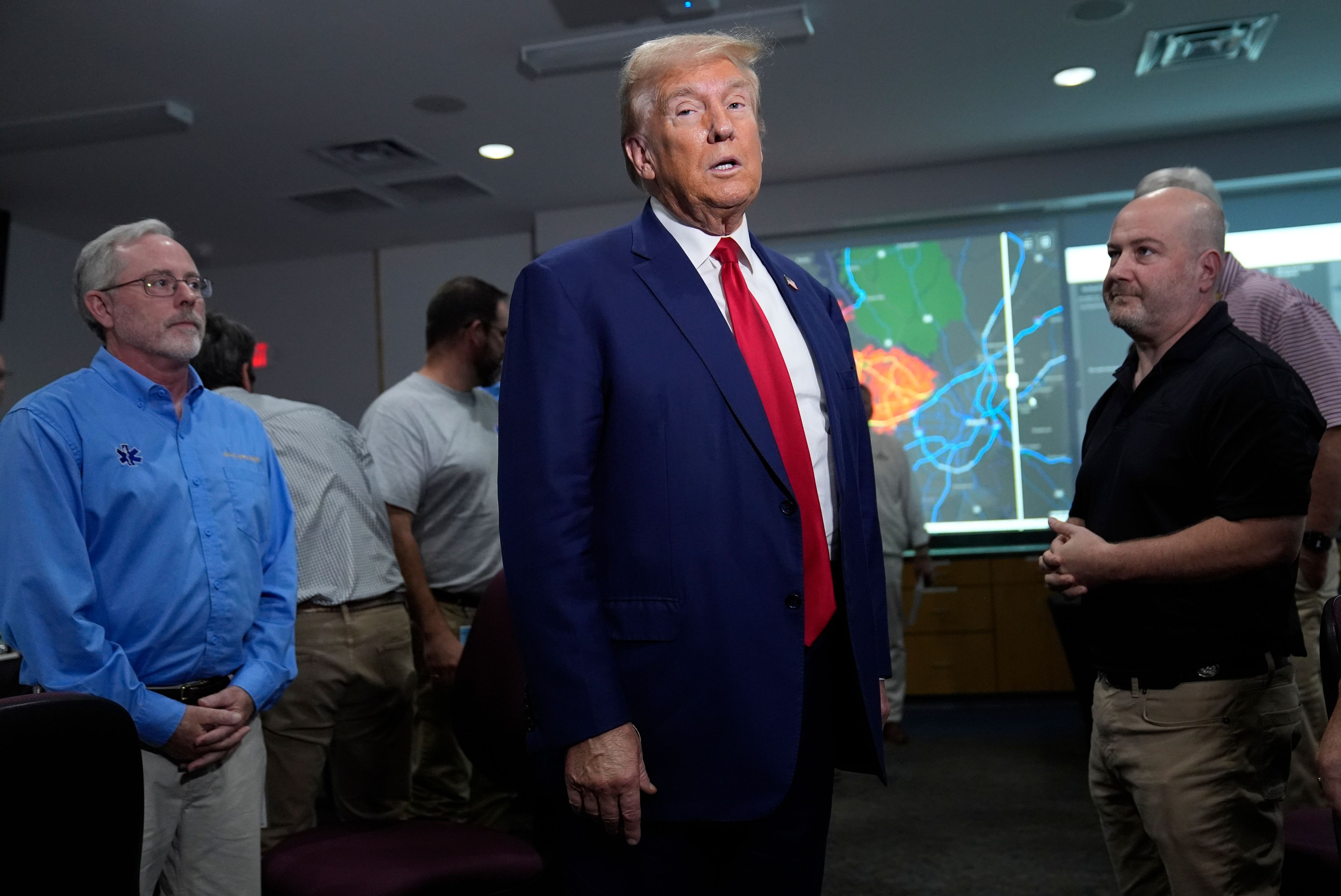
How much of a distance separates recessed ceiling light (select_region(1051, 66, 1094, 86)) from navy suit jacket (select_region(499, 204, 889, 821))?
13.8 ft

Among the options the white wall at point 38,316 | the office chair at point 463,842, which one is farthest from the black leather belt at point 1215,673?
the white wall at point 38,316

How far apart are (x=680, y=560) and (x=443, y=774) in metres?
2.32

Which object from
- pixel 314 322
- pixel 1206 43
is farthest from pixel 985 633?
pixel 314 322

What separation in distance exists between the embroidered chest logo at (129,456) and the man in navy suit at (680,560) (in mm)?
868

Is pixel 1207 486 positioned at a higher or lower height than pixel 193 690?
higher

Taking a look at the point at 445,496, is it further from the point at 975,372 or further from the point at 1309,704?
the point at 975,372

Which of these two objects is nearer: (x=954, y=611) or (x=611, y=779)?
(x=611, y=779)

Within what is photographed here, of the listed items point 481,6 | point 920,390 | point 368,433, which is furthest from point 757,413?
point 920,390

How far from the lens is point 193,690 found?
5.64 ft

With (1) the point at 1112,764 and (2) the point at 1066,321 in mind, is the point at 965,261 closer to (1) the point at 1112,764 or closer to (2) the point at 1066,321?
(2) the point at 1066,321

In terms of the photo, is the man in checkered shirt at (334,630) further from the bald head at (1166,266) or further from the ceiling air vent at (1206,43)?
the ceiling air vent at (1206,43)

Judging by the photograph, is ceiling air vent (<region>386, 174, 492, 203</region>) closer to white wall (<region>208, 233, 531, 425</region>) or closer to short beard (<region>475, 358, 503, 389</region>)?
white wall (<region>208, 233, 531, 425</region>)

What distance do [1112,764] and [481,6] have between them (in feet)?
11.1

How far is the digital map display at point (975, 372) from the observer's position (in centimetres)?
593
